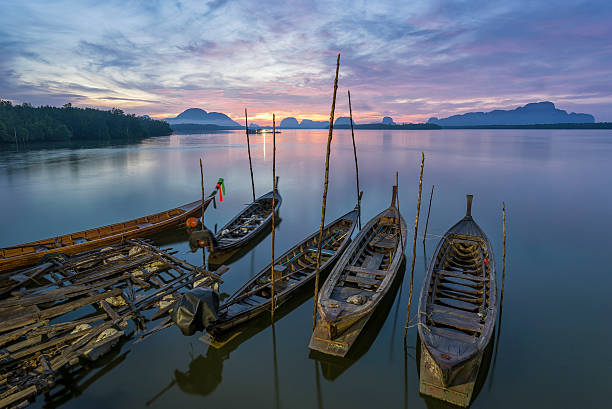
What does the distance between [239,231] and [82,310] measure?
866cm

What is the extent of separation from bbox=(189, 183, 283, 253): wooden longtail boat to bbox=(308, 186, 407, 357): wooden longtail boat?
5.60m

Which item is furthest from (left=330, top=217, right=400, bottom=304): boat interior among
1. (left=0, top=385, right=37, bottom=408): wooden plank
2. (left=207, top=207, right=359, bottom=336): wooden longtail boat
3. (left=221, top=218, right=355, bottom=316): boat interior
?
(left=0, top=385, right=37, bottom=408): wooden plank

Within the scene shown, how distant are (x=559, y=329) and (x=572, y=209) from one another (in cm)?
2092

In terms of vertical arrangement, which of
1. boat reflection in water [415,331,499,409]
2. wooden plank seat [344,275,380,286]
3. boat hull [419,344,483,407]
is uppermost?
wooden plank seat [344,275,380,286]

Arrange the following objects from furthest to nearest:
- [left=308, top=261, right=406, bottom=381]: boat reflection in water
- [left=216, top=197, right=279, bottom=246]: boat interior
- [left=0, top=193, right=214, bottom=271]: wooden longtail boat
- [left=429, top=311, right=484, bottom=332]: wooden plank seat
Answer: [left=216, top=197, right=279, bottom=246]: boat interior < [left=0, top=193, right=214, bottom=271]: wooden longtail boat < [left=308, top=261, right=406, bottom=381]: boat reflection in water < [left=429, top=311, right=484, bottom=332]: wooden plank seat

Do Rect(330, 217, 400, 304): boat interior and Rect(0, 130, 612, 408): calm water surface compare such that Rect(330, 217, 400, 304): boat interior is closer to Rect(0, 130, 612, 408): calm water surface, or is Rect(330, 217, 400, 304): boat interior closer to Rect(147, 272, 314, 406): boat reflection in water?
Rect(0, 130, 612, 408): calm water surface

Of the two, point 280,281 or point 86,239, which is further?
point 86,239

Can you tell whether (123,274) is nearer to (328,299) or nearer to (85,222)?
(328,299)

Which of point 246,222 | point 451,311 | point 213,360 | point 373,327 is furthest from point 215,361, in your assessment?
point 246,222

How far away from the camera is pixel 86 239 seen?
16.6m

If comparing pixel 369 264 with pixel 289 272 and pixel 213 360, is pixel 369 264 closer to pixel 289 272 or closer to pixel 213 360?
pixel 289 272

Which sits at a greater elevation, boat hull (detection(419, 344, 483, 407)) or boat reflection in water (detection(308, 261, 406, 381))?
boat hull (detection(419, 344, 483, 407))

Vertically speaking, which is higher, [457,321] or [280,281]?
[457,321]

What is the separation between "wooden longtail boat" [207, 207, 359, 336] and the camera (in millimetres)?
9953
